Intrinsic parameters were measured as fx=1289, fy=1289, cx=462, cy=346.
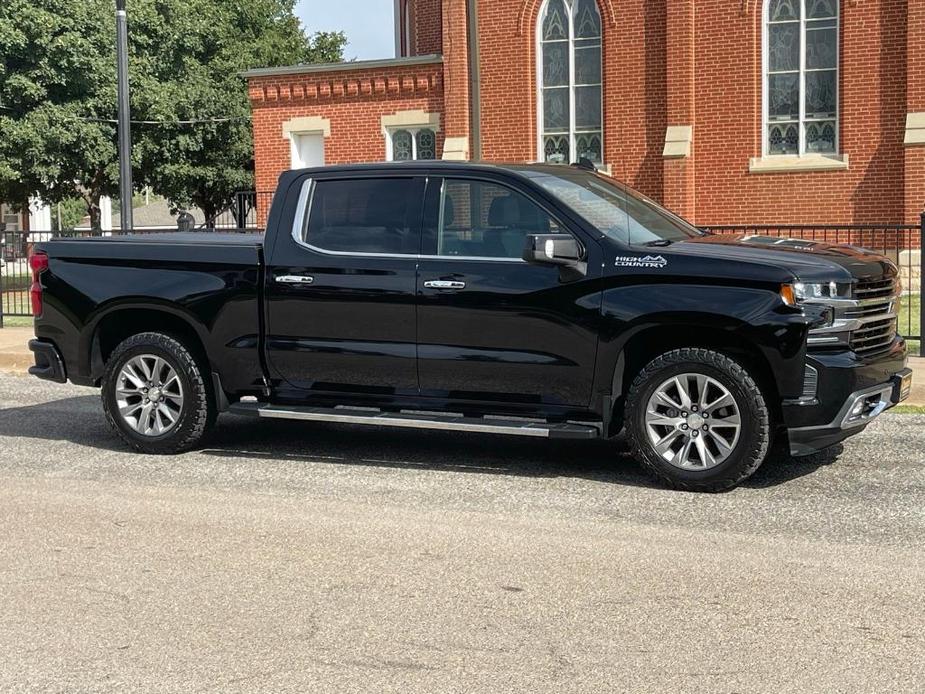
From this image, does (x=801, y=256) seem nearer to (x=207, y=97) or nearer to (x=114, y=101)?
(x=114, y=101)

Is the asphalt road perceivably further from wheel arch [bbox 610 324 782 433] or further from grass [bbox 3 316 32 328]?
grass [bbox 3 316 32 328]

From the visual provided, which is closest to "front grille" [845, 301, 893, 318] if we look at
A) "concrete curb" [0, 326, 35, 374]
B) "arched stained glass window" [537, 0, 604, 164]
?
"concrete curb" [0, 326, 35, 374]

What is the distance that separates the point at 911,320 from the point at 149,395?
10415mm

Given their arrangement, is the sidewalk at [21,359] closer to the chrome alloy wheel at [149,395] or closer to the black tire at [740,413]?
the black tire at [740,413]

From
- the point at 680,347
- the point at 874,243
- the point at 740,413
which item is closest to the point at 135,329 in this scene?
the point at 680,347

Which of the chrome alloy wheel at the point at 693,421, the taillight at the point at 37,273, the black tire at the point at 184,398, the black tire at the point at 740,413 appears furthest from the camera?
the taillight at the point at 37,273

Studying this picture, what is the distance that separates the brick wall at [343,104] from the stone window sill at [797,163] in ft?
21.6

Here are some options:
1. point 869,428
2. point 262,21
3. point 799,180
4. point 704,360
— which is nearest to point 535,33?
point 799,180

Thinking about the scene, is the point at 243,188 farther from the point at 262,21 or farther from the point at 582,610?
the point at 582,610

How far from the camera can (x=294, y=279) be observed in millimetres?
8320

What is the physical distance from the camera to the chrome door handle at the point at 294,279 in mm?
8281

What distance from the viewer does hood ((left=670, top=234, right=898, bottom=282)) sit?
7.18 metres

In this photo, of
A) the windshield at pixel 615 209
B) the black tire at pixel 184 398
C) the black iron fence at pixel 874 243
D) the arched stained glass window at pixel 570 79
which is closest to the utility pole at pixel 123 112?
the black iron fence at pixel 874 243

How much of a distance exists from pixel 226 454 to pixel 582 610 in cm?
429
